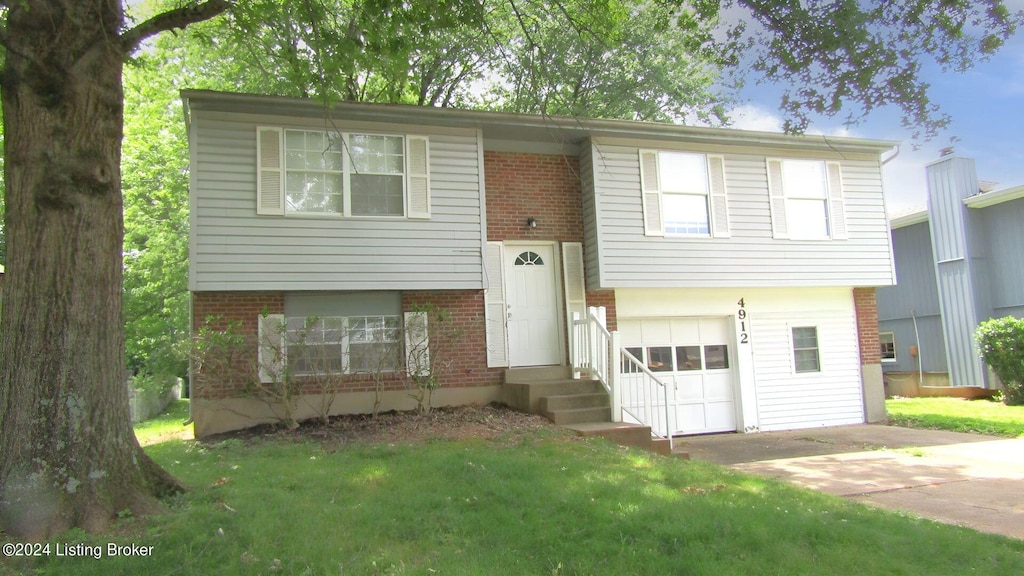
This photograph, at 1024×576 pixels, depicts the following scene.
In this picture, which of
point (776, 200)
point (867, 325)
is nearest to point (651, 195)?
point (776, 200)

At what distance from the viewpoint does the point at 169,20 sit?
5801mm

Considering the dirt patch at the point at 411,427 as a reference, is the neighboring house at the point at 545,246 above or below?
above

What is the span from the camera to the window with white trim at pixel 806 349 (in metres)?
13.0

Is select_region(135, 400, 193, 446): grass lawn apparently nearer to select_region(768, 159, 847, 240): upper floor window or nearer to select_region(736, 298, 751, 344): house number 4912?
select_region(736, 298, 751, 344): house number 4912

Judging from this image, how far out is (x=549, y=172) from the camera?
11.8 metres

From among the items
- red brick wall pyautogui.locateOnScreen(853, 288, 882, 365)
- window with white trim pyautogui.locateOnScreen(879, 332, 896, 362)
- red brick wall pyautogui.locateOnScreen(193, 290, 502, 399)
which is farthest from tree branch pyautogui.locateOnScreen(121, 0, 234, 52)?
window with white trim pyautogui.locateOnScreen(879, 332, 896, 362)

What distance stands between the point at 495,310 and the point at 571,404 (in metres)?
2.18

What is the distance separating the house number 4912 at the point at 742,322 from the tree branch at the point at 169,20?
9.83 metres

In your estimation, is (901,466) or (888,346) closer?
(901,466)

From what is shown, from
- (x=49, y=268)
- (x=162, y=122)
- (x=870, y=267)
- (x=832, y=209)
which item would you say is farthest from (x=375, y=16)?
(x=162, y=122)

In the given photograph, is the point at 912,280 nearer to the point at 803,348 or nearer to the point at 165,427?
the point at 803,348

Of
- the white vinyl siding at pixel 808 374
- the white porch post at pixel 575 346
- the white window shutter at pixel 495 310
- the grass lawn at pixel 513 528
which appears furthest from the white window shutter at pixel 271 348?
the white vinyl siding at pixel 808 374

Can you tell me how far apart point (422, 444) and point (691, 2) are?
19.8ft

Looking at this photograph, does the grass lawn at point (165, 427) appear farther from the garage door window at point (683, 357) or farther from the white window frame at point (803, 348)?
the white window frame at point (803, 348)
